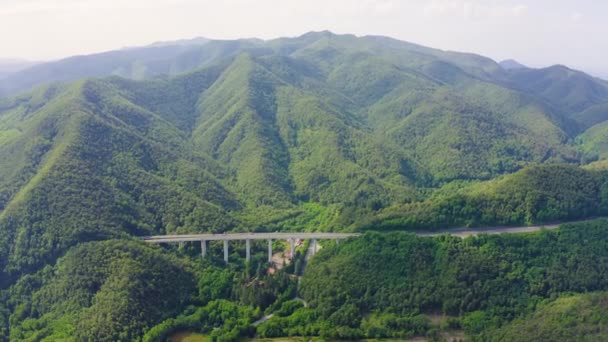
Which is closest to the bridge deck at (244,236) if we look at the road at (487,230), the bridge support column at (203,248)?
the bridge support column at (203,248)

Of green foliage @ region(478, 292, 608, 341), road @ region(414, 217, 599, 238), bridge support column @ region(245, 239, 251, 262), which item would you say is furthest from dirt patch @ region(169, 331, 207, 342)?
road @ region(414, 217, 599, 238)

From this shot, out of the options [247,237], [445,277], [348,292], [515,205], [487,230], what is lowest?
[348,292]

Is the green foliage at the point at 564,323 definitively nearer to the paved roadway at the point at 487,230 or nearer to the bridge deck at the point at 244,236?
the paved roadway at the point at 487,230

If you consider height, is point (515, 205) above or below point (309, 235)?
above

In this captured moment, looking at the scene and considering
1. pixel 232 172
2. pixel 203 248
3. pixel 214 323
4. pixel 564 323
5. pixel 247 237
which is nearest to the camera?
pixel 564 323

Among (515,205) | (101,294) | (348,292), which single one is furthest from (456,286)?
(101,294)

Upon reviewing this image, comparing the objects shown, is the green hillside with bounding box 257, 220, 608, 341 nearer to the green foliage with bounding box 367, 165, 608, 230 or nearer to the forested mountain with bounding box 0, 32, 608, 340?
the forested mountain with bounding box 0, 32, 608, 340

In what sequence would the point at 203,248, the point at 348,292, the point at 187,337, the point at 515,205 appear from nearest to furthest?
1. the point at 187,337
2. the point at 348,292
3. the point at 203,248
4. the point at 515,205

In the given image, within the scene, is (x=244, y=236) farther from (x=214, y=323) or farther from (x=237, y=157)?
(x=237, y=157)

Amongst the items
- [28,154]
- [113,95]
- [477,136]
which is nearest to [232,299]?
[28,154]
